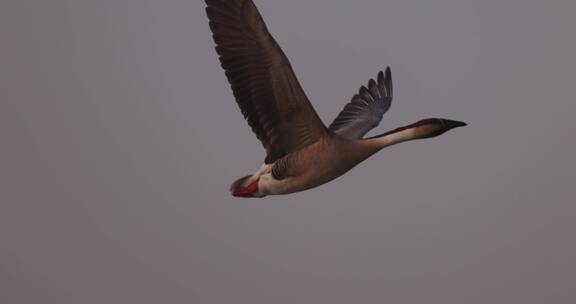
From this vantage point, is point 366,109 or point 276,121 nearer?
point 276,121

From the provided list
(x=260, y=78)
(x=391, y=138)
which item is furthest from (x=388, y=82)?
(x=260, y=78)

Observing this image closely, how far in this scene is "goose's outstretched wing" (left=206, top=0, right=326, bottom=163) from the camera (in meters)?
6.63

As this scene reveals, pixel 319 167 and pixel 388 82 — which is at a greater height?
pixel 388 82

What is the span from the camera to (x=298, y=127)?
280 inches

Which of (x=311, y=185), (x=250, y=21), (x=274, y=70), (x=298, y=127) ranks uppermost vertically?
(x=250, y=21)

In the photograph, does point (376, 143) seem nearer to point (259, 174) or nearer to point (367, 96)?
point (259, 174)

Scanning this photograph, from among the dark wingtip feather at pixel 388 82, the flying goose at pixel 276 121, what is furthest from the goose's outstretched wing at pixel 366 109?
the flying goose at pixel 276 121

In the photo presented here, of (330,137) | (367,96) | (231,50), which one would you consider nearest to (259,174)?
(330,137)

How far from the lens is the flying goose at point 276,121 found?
6625mm

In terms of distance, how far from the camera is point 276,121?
280 inches

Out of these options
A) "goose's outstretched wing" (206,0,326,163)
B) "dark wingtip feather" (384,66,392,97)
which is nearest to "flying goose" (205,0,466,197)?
"goose's outstretched wing" (206,0,326,163)

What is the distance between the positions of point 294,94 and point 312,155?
0.63 metres

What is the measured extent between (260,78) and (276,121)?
0.48 meters

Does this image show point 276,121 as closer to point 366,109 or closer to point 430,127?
point 430,127
